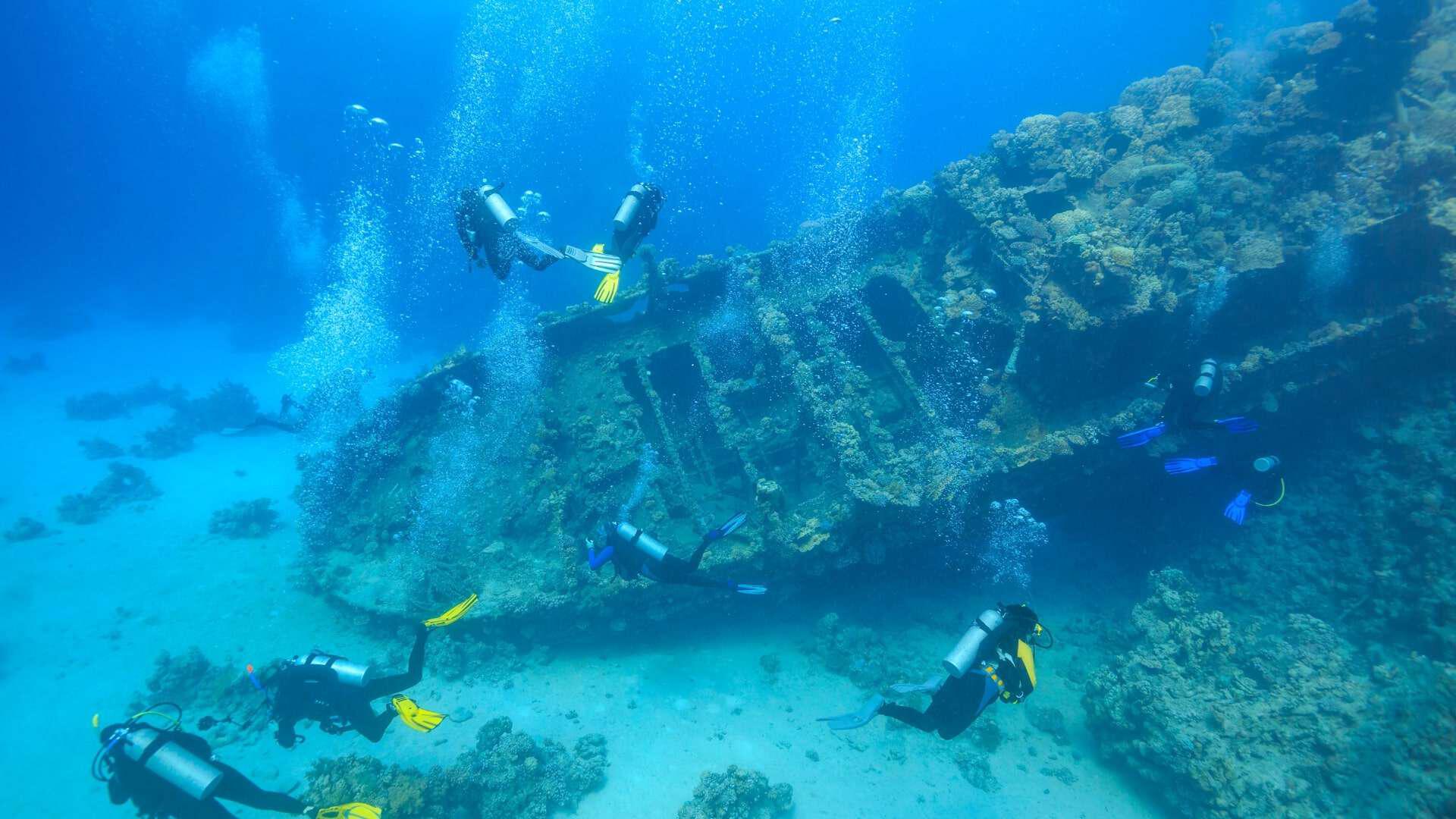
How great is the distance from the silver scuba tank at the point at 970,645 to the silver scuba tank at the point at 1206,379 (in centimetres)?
428

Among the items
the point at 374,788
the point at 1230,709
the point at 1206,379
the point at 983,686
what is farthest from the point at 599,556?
the point at 1230,709

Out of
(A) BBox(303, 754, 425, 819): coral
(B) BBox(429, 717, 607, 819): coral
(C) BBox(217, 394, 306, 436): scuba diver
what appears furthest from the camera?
(C) BBox(217, 394, 306, 436): scuba diver

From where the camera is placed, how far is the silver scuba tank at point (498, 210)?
25.6 ft

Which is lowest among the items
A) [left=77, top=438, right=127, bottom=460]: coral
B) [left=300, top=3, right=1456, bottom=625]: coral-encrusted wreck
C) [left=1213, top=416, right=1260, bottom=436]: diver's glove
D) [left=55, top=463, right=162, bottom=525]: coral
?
[left=1213, top=416, right=1260, bottom=436]: diver's glove

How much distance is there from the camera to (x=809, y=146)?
53.3 metres

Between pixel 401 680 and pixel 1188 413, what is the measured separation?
11.0 m

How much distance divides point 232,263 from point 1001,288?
5480cm

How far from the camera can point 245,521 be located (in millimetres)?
16109

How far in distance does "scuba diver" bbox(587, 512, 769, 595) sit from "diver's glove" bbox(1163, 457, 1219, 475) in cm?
629

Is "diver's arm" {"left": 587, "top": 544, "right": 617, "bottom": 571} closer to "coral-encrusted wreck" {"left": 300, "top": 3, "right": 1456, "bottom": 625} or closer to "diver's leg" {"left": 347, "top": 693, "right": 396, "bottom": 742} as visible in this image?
"coral-encrusted wreck" {"left": 300, "top": 3, "right": 1456, "bottom": 625}

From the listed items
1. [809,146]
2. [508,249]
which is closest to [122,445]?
[508,249]

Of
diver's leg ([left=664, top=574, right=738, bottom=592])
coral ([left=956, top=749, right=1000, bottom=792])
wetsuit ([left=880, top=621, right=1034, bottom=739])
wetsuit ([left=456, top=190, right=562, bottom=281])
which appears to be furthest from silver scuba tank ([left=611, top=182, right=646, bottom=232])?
coral ([left=956, top=749, right=1000, bottom=792])

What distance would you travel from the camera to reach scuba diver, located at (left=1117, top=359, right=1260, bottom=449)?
23.8 feet

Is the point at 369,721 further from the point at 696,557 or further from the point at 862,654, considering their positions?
the point at 862,654
